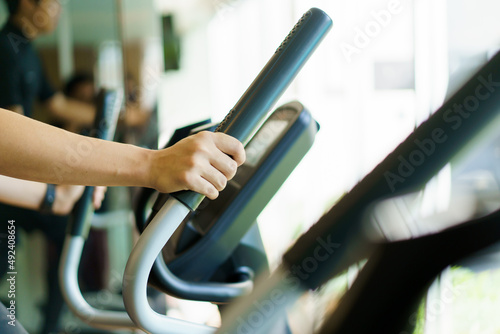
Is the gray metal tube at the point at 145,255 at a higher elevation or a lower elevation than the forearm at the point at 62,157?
lower

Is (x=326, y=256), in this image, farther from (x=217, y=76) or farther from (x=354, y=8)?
(x=217, y=76)

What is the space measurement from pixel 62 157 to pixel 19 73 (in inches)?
77.4

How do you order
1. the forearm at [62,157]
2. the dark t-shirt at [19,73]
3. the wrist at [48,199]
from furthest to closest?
the dark t-shirt at [19,73]
the wrist at [48,199]
the forearm at [62,157]

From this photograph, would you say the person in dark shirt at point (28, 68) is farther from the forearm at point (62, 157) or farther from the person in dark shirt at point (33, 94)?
the forearm at point (62, 157)

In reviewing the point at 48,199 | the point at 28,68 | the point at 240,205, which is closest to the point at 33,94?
the point at 28,68

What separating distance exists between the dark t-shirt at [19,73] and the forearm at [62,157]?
175 centimetres

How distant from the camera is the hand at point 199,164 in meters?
0.77

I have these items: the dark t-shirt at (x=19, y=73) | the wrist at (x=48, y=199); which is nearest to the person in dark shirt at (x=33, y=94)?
the dark t-shirt at (x=19, y=73)

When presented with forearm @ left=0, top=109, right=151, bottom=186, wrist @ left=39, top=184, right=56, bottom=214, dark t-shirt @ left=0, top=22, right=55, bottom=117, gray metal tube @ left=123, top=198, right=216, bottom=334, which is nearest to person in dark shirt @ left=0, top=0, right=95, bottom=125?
dark t-shirt @ left=0, top=22, right=55, bottom=117

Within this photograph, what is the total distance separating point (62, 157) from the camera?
765mm

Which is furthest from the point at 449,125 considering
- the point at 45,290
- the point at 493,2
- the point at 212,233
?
the point at 45,290

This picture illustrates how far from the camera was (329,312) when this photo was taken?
617mm

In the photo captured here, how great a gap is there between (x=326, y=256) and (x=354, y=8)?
2.67 metres

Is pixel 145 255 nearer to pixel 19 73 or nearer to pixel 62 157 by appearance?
pixel 62 157
